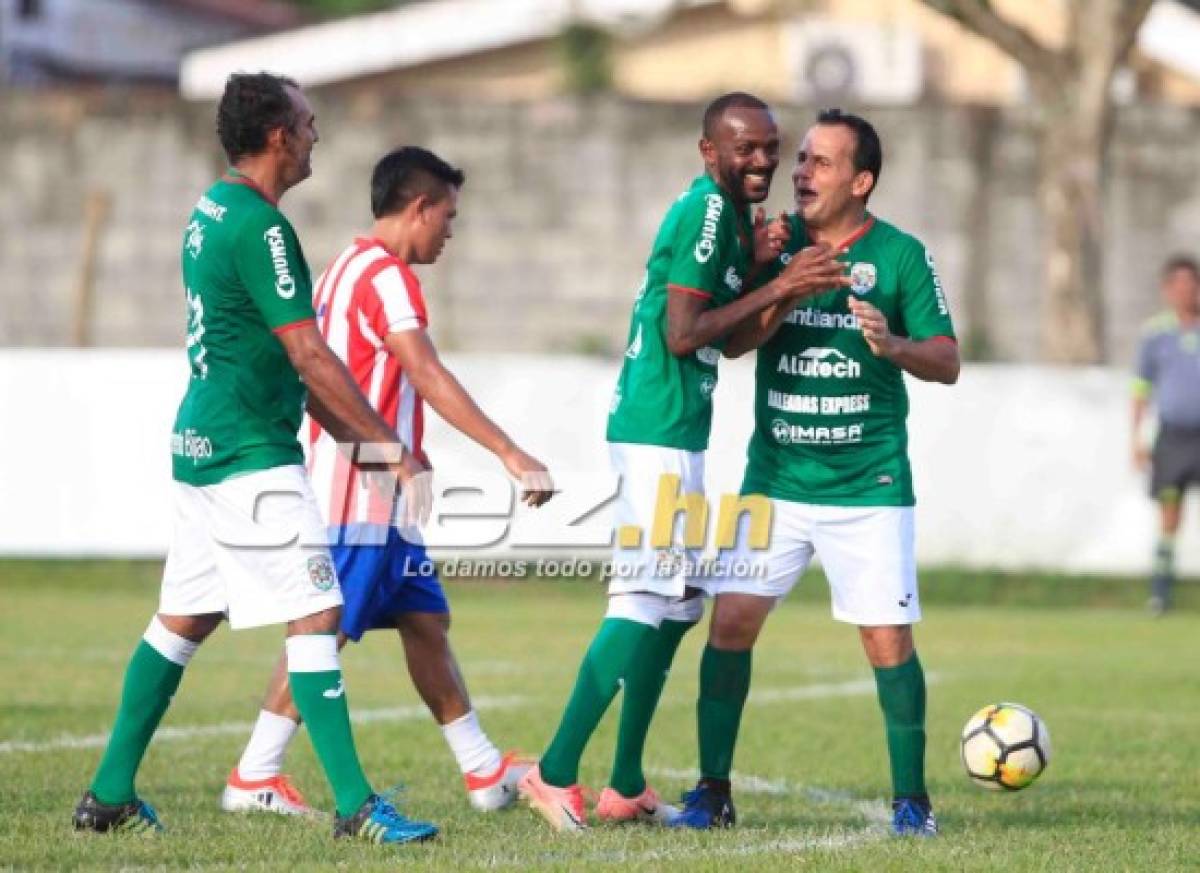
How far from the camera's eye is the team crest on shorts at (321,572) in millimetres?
7250

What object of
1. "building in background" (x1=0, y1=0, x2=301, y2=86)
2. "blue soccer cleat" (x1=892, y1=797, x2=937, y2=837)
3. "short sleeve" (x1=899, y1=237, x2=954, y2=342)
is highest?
"building in background" (x1=0, y1=0, x2=301, y2=86)

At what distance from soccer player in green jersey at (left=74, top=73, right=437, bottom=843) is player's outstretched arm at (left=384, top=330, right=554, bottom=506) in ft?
1.00

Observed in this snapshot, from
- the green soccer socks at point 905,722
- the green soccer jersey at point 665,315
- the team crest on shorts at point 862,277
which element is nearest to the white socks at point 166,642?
the green soccer jersey at point 665,315

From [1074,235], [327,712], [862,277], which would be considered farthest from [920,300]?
[1074,235]

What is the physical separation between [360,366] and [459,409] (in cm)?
79

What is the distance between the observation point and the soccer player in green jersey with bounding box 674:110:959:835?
7.85m

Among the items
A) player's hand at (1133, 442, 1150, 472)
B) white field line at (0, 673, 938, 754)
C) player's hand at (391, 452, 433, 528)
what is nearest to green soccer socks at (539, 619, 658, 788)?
player's hand at (391, 452, 433, 528)

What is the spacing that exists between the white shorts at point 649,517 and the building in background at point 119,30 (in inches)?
1507

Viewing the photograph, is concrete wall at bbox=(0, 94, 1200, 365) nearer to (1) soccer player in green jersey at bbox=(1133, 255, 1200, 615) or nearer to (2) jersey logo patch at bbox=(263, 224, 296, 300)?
(1) soccer player in green jersey at bbox=(1133, 255, 1200, 615)

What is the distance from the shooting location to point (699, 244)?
7680mm

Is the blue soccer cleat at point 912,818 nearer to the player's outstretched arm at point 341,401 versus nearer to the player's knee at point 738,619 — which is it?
the player's knee at point 738,619

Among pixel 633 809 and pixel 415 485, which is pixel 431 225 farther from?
pixel 633 809

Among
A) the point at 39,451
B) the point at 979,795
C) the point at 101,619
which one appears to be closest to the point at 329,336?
the point at 979,795

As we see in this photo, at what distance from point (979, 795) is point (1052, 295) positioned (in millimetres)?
11866
